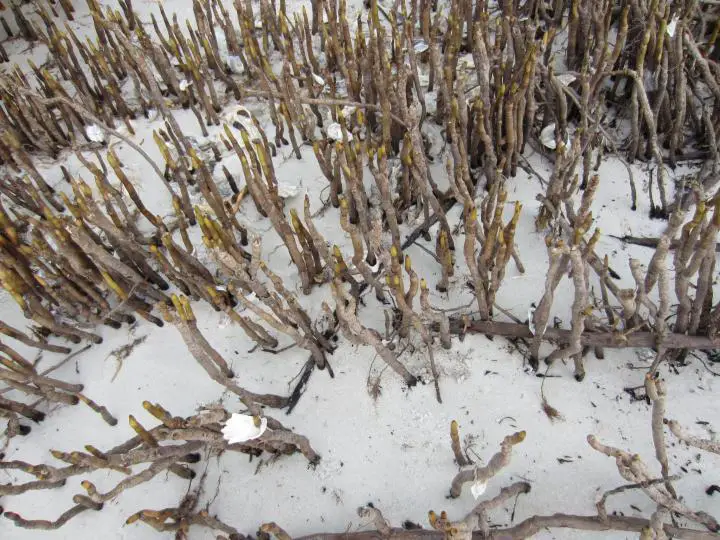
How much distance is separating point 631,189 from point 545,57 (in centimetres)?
71

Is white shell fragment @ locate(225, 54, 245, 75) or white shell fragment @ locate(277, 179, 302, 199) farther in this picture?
white shell fragment @ locate(225, 54, 245, 75)

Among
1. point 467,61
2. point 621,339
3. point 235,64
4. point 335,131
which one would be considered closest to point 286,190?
point 335,131

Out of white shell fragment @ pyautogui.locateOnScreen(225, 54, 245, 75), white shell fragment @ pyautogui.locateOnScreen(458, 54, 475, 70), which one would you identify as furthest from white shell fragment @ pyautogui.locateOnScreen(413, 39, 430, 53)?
white shell fragment @ pyautogui.locateOnScreen(225, 54, 245, 75)

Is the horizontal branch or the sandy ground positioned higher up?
the horizontal branch

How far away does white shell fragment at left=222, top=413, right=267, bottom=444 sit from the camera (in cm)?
105

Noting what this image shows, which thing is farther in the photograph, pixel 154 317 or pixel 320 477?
pixel 154 317

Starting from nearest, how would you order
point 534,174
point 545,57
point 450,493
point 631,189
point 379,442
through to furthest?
point 450,493, point 379,442, point 631,189, point 534,174, point 545,57

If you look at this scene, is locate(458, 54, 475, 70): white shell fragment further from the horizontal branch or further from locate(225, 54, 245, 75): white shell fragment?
the horizontal branch

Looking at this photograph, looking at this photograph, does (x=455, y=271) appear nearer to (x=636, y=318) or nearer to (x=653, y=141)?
(x=636, y=318)

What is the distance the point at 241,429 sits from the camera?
1059 mm

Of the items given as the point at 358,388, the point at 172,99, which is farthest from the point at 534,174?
the point at 172,99

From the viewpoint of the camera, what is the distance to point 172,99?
95.4 inches

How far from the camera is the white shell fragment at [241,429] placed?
3.45 feet

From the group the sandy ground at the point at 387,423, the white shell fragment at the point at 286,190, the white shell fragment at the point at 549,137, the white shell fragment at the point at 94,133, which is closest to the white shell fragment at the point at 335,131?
the white shell fragment at the point at 286,190
